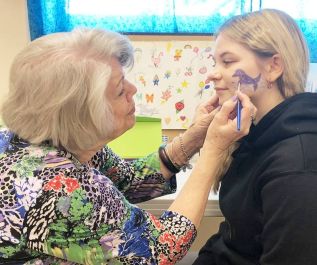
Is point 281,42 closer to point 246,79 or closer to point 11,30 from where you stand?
point 246,79

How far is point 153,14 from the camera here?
188 centimetres

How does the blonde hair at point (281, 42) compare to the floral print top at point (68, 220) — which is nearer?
the floral print top at point (68, 220)

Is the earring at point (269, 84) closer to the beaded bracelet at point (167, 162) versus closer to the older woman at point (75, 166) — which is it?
Answer: the older woman at point (75, 166)

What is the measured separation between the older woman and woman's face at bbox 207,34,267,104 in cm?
12

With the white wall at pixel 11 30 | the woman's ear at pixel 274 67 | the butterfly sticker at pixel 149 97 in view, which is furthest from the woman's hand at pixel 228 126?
the white wall at pixel 11 30

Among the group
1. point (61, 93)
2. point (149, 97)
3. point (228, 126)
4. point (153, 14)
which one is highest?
point (153, 14)

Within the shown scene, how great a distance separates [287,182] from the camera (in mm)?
856

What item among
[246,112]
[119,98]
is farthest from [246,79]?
[119,98]

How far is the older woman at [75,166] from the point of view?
2.72 feet

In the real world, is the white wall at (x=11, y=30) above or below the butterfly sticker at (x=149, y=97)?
above

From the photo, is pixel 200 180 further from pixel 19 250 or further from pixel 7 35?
pixel 7 35

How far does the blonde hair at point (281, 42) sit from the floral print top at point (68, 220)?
491 millimetres

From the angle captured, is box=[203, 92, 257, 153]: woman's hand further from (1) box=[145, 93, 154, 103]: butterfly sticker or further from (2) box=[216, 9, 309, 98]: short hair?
(1) box=[145, 93, 154, 103]: butterfly sticker

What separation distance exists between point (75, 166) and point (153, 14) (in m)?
1.19
